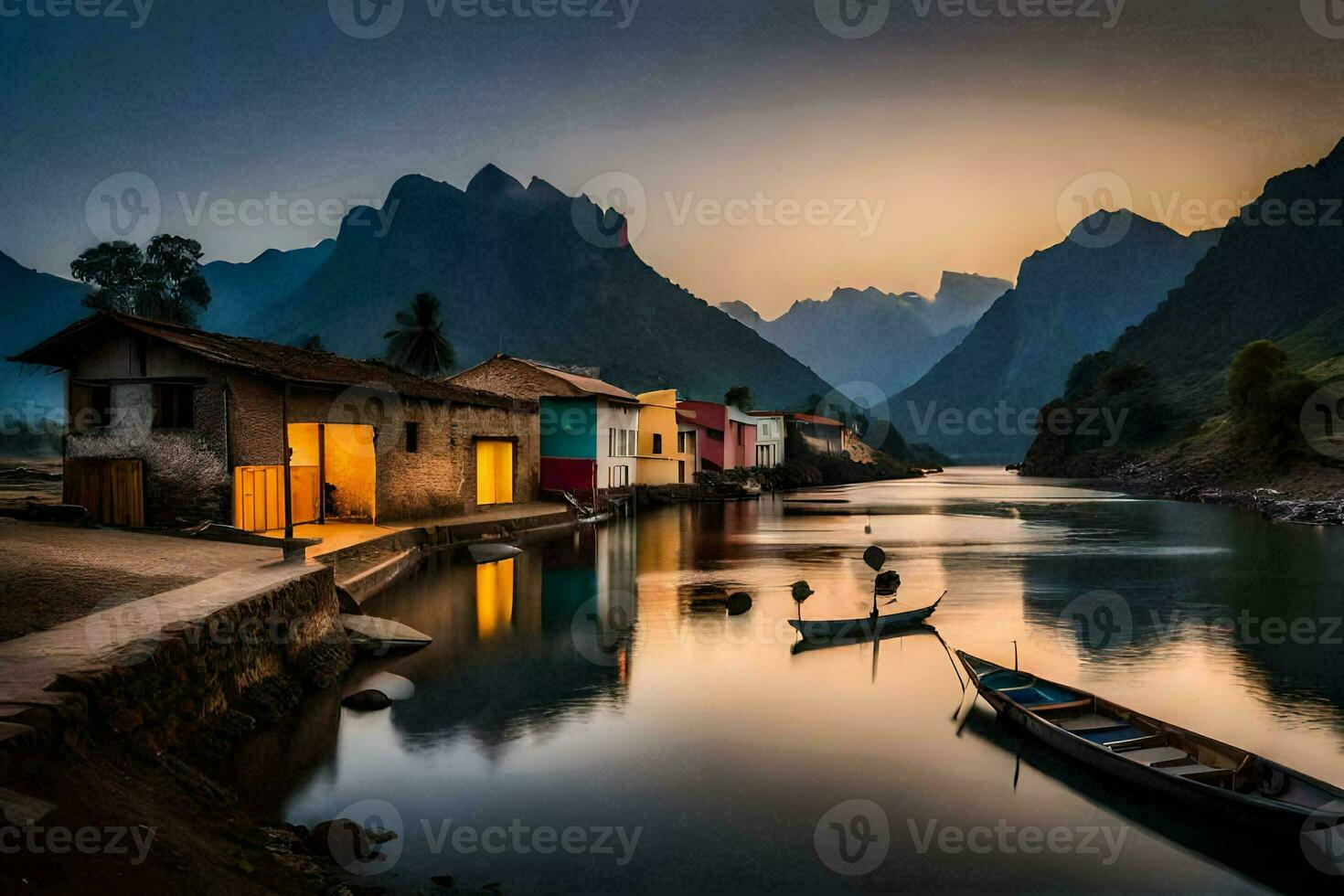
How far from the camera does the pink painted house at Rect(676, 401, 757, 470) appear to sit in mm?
71125

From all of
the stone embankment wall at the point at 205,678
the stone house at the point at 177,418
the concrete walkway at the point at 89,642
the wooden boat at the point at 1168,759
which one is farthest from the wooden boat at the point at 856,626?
the stone house at the point at 177,418

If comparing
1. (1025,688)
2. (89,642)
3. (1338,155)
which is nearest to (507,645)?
(89,642)

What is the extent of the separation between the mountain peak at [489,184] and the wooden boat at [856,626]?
19224cm

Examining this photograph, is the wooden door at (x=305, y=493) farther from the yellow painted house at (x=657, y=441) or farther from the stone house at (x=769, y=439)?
the stone house at (x=769, y=439)

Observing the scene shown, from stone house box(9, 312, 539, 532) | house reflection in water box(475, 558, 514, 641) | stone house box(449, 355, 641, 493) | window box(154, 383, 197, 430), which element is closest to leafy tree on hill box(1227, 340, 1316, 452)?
stone house box(449, 355, 641, 493)

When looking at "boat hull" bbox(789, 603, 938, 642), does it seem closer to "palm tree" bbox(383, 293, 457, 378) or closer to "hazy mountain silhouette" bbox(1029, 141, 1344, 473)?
"palm tree" bbox(383, 293, 457, 378)

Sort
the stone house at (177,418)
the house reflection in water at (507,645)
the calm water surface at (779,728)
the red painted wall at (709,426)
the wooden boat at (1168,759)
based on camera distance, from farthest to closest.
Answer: the red painted wall at (709,426)
the stone house at (177,418)
the house reflection in water at (507,645)
the calm water surface at (779,728)
the wooden boat at (1168,759)

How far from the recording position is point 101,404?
22.9 metres

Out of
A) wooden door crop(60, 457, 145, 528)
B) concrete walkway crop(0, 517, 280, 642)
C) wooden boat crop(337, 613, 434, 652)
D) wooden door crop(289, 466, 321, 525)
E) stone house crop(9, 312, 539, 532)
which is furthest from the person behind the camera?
wooden door crop(289, 466, 321, 525)

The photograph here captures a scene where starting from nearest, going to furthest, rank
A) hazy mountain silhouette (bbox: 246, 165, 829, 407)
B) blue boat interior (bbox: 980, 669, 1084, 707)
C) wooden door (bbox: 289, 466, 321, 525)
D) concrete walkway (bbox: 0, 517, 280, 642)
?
1. concrete walkway (bbox: 0, 517, 280, 642)
2. blue boat interior (bbox: 980, 669, 1084, 707)
3. wooden door (bbox: 289, 466, 321, 525)
4. hazy mountain silhouette (bbox: 246, 165, 829, 407)

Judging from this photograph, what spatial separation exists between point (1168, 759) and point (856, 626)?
972 cm

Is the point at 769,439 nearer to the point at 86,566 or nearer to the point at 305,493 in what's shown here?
the point at 305,493

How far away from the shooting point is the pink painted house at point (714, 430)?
71.1 m

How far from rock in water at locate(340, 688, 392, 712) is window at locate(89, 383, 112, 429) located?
1451 centimetres
